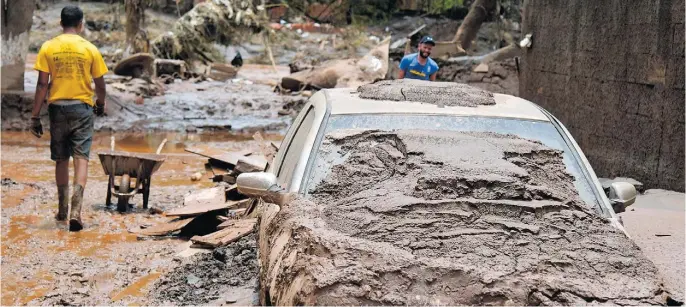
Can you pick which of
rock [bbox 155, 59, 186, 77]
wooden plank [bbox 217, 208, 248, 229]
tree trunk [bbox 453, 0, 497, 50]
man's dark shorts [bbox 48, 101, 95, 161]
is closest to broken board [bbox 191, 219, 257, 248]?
wooden plank [bbox 217, 208, 248, 229]

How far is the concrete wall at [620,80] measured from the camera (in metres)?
8.20

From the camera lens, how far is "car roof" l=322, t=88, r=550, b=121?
4.95 meters

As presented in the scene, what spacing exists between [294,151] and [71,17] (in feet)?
12.7

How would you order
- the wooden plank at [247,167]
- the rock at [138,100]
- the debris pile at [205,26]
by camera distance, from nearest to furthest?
the wooden plank at [247,167]
the rock at [138,100]
the debris pile at [205,26]

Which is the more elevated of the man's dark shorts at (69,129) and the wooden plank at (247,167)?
the man's dark shorts at (69,129)

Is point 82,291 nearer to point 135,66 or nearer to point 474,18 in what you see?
point 135,66

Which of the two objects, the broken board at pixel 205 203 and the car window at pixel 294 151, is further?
the broken board at pixel 205 203

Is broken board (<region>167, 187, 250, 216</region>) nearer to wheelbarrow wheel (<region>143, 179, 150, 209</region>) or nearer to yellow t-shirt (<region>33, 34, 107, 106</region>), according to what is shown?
wheelbarrow wheel (<region>143, 179, 150, 209</region>)

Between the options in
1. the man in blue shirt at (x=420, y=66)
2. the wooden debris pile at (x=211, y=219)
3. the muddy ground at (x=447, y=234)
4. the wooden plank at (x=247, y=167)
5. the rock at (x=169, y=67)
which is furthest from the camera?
the rock at (x=169, y=67)

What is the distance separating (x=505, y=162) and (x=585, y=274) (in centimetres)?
101

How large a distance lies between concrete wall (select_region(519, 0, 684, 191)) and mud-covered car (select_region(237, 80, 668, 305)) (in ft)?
11.6

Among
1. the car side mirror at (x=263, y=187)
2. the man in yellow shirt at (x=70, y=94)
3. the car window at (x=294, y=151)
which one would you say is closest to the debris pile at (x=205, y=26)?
the man in yellow shirt at (x=70, y=94)

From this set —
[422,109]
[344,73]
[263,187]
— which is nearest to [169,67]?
[344,73]

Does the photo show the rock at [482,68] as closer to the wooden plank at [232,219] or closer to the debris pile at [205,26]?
the wooden plank at [232,219]
